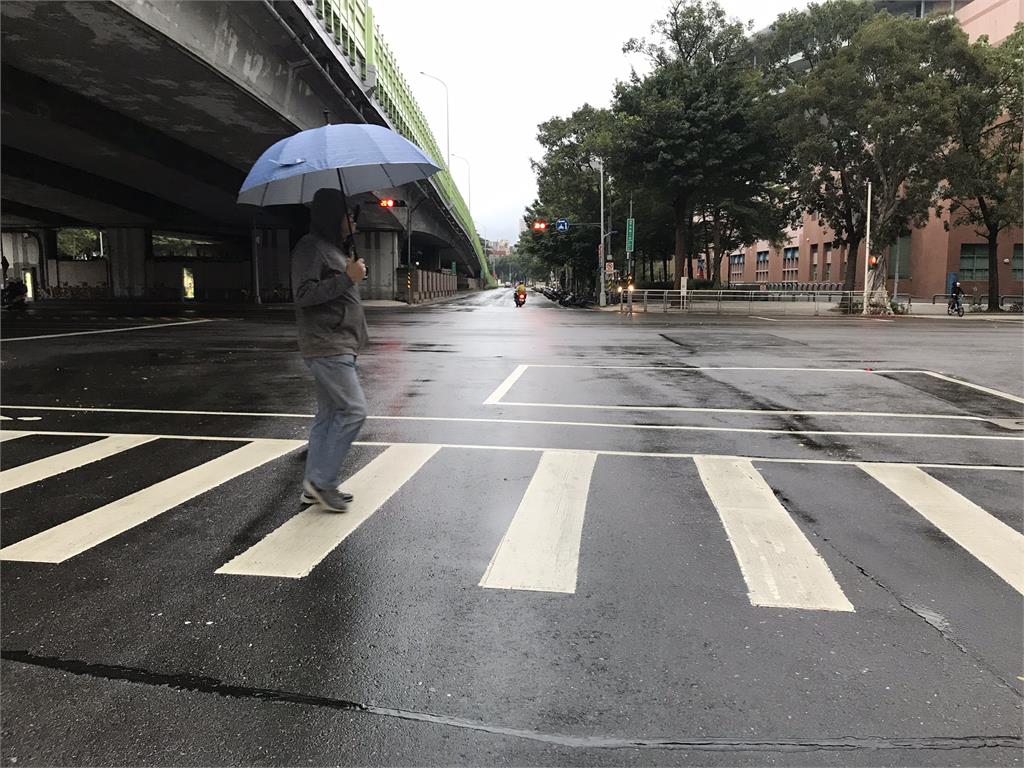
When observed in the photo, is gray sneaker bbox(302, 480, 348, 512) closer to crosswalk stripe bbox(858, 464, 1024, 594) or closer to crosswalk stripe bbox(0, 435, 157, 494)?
crosswalk stripe bbox(0, 435, 157, 494)

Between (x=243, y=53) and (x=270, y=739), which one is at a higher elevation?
(x=243, y=53)

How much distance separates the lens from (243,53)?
1741cm

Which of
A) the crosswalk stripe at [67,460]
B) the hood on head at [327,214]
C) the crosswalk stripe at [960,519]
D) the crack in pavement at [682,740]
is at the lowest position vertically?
the crack in pavement at [682,740]

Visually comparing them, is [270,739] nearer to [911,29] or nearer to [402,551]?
[402,551]

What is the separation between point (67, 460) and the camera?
6289mm

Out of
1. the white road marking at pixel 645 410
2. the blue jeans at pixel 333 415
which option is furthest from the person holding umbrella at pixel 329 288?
the white road marking at pixel 645 410

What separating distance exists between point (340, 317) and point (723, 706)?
3200 millimetres

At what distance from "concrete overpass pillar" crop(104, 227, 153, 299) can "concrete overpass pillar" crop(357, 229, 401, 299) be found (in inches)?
587

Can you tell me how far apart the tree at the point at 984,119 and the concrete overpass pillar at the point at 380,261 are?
3391cm

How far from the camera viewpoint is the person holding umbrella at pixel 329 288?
181 inches

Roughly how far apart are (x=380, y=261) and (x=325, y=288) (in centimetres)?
4848

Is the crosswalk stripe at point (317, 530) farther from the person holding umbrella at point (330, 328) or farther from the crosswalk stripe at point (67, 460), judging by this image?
the crosswalk stripe at point (67, 460)

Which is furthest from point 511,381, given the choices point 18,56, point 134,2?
point 18,56

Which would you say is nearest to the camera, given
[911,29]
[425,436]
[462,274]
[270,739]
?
[270,739]
